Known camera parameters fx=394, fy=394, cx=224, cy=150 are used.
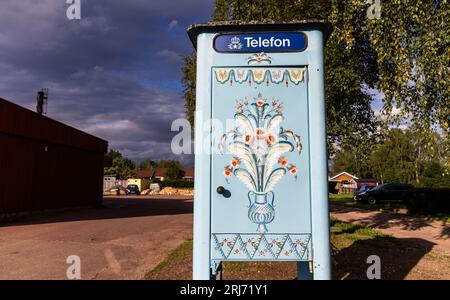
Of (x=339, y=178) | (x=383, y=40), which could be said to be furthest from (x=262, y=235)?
(x=339, y=178)

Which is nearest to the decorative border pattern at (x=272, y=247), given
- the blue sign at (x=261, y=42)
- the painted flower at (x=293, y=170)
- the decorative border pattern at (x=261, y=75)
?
the painted flower at (x=293, y=170)

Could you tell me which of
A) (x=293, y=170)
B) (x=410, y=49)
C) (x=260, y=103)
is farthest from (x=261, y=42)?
(x=410, y=49)

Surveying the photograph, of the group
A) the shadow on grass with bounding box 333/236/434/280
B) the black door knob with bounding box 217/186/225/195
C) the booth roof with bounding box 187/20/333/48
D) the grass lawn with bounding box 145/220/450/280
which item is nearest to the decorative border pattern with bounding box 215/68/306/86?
the booth roof with bounding box 187/20/333/48

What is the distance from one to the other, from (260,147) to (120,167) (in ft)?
335

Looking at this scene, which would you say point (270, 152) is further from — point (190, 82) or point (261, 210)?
point (190, 82)

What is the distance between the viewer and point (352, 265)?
7586mm

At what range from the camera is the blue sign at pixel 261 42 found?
4141mm

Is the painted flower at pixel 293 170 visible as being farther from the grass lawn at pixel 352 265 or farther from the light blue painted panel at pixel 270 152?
the grass lawn at pixel 352 265

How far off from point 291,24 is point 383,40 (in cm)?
426

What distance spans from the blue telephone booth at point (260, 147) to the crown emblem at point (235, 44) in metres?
0.01

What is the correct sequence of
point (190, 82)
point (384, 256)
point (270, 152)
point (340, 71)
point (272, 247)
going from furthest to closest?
point (190, 82)
point (340, 71)
point (384, 256)
point (270, 152)
point (272, 247)

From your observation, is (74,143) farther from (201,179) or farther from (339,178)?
(339,178)

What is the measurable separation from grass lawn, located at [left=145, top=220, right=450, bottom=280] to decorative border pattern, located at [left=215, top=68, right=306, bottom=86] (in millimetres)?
3717

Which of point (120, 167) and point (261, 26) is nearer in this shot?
point (261, 26)
